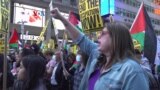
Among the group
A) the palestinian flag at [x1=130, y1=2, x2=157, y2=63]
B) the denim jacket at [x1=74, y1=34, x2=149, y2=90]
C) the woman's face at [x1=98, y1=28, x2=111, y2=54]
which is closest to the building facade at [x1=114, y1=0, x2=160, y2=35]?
the palestinian flag at [x1=130, y1=2, x2=157, y2=63]

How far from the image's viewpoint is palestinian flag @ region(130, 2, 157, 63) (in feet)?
24.7

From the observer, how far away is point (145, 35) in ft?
27.0

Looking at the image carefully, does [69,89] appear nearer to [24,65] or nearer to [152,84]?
[152,84]

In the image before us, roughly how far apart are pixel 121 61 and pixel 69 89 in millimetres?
7087

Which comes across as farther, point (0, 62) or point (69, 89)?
point (69, 89)

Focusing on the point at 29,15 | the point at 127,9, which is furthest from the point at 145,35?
the point at 127,9

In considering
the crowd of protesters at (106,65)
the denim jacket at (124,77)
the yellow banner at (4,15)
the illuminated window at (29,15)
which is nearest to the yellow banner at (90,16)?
the yellow banner at (4,15)

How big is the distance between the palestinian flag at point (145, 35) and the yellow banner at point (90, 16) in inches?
37.1

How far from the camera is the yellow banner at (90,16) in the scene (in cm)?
795

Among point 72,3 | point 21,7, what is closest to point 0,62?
point 21,7

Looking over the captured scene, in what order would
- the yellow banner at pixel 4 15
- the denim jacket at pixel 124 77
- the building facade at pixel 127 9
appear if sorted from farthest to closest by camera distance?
1. the building facade at pixel 127 9
2. the yellow banner at pixel 4 15
3. the denim jacket at pixel 124 77

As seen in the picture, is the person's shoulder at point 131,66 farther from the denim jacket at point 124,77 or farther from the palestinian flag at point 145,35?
the palestinian flag at point 145,35

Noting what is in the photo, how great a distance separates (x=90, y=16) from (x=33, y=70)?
3.95 metres

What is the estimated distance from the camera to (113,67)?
3.20 meters
